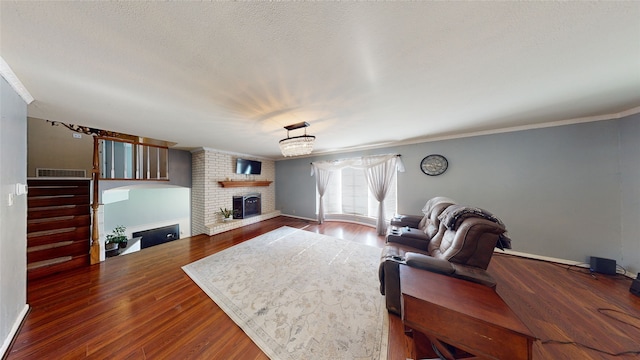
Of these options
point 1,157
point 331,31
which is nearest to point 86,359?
point 1,157

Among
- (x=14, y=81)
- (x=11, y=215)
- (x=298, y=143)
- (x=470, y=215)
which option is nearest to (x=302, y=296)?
(x=298, y=143)

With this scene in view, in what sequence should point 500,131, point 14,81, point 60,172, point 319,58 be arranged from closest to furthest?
1. point 319,58
2. point 14,81
3. point 500,131
4. point 60,172

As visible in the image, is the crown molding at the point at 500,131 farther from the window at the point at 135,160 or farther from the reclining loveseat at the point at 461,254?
the window at the point at 135,160

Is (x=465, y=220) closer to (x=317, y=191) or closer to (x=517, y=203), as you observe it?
(x=517, y=203)

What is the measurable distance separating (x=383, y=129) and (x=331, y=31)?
2.20 meters

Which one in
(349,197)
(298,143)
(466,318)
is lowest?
(466,318)

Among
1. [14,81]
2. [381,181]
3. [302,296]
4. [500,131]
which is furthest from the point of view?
[381,181]

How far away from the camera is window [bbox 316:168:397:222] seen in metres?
4.66

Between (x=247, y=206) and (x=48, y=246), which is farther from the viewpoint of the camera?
(x=247, y=206)

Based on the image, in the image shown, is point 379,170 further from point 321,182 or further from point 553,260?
point 553,260

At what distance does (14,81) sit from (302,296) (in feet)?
10.7

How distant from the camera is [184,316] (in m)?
1.72

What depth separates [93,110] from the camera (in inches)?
81.7

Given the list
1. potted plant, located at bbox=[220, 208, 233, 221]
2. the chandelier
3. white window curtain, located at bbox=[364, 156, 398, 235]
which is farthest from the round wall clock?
potted plant, located at bbox=[220, 208, 233, 221]
